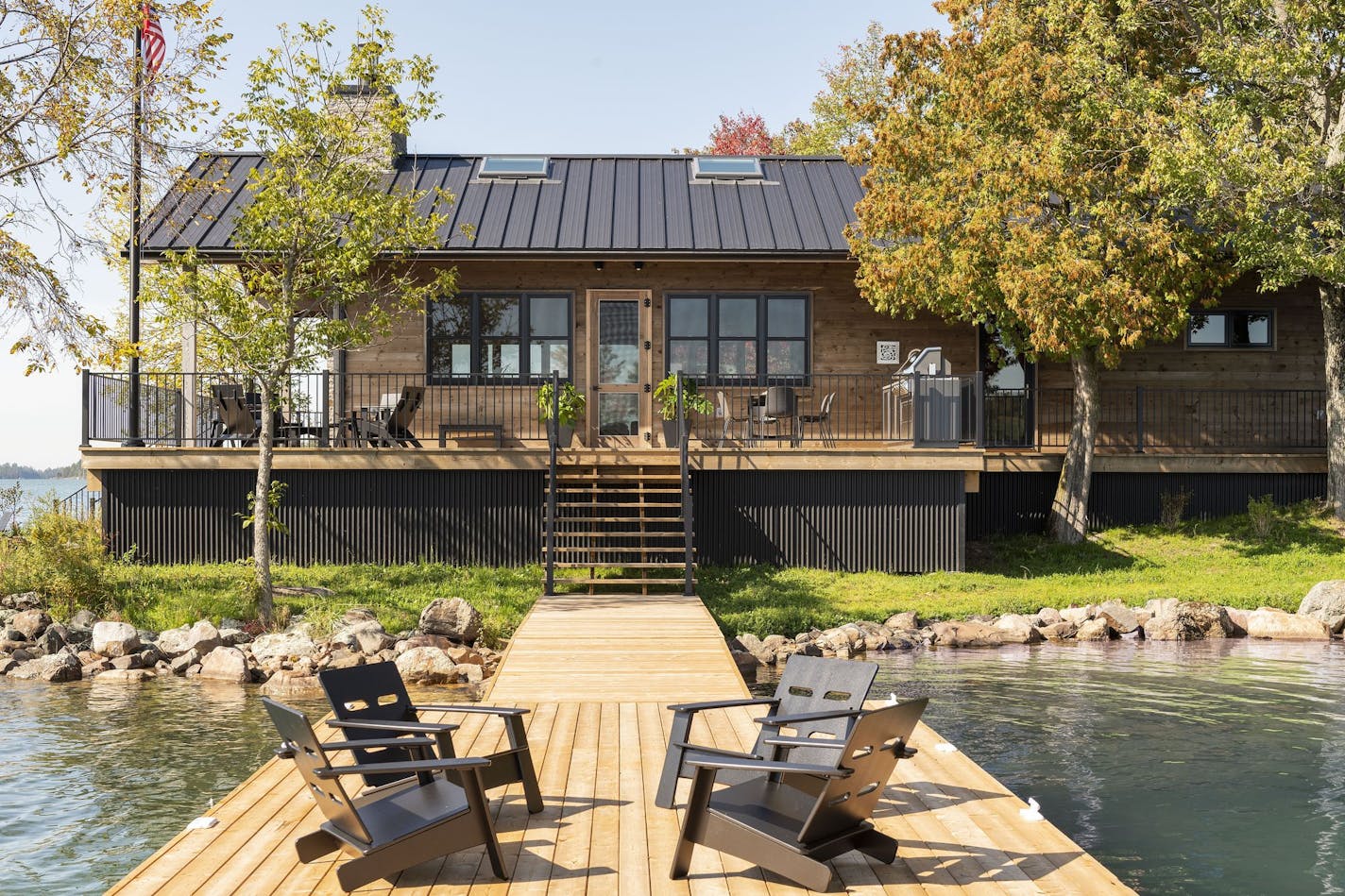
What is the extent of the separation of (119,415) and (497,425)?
4.96m

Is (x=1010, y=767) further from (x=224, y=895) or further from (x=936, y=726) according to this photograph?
(x=224, y=895)

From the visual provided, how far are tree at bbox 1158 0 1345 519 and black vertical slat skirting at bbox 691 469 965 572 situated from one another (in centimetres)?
492

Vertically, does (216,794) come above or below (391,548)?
below

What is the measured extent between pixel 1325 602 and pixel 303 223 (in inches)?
485

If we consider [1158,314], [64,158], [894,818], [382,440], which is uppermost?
[64,158]

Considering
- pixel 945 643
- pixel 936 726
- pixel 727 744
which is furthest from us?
pixel 945 643

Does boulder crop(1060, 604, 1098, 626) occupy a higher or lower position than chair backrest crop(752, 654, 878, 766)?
lower

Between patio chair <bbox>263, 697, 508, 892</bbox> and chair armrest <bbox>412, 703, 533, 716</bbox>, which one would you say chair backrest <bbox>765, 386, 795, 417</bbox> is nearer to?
chair armrest <bbox>412, 703, 533, 716</bbox>

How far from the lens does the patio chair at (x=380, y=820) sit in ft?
14.3

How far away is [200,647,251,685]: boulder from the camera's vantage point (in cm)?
1133

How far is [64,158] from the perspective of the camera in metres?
13.4

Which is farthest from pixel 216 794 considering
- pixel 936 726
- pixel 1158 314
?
pixel 1158 314

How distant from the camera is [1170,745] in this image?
873cm

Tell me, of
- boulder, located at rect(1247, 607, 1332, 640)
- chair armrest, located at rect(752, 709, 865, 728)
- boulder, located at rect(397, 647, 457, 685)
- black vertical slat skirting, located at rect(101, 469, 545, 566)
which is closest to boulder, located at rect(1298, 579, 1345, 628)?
boulder, located at rect(1247, 607, 1332, 640)
